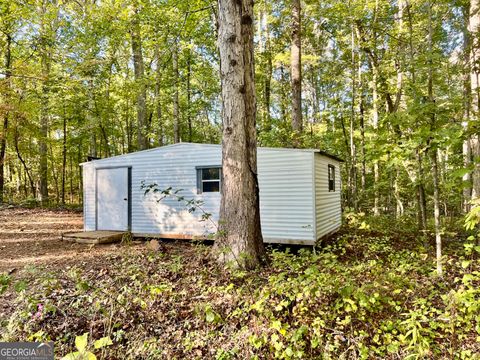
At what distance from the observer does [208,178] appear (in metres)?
8.38

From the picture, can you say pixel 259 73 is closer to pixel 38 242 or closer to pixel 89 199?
pixel 89 199

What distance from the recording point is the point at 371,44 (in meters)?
10.5

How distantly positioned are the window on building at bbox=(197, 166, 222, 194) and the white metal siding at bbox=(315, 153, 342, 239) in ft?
8.66

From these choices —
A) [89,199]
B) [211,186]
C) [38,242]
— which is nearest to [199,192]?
[211,186]

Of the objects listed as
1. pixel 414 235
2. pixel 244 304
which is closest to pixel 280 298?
pixel 244 304

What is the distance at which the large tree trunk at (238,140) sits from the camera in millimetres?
4492

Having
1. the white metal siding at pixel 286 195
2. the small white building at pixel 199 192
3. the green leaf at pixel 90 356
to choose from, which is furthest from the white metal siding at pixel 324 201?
the green leaf at pixel 90 356

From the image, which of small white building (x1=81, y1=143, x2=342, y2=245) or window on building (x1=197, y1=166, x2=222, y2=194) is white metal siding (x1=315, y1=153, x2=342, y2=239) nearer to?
small white building (x1=81, y1=143, x2=342, y2=245)

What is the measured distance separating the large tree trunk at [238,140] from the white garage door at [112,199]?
5839 mm

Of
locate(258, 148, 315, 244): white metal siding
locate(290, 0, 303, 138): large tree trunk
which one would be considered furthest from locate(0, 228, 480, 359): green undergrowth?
locate(290, 0, 303, 138): large tree trunk

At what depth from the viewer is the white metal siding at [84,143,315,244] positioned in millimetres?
7305

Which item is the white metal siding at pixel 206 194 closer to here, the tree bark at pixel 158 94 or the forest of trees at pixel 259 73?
the forest of trees at pixel 259 73

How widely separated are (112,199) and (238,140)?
6598mm
